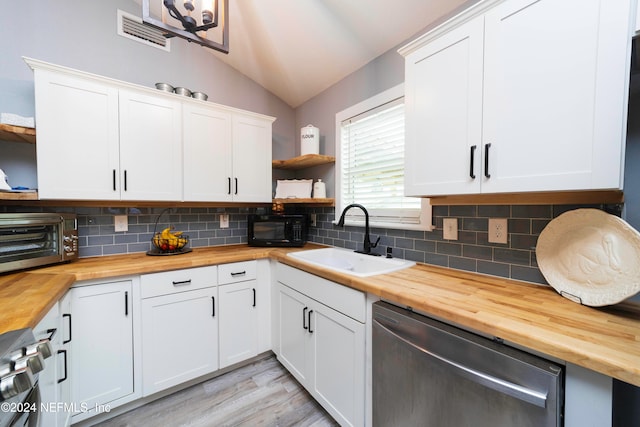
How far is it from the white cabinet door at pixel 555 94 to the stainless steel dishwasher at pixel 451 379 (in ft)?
1.99

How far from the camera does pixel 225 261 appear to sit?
1.84 m

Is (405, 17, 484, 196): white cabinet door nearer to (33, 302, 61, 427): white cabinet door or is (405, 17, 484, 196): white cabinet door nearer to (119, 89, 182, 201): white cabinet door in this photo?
(119, 89, 182, 201): white cabinet door

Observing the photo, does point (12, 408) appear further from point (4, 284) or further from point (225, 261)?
point (225, 261)

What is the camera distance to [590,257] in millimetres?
925

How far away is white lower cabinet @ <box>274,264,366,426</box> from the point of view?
4.16 ft

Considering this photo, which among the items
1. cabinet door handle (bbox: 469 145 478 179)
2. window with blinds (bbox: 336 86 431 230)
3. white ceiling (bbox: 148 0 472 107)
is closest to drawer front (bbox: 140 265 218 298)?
window with blinds (bbox: 336 86 431 230)

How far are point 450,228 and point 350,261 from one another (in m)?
0.77

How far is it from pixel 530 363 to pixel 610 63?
94cm

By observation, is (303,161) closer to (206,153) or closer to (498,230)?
(206,153)

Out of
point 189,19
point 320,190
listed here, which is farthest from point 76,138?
point 320,190

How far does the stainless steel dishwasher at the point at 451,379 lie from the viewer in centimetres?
70

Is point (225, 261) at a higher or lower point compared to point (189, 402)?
higher

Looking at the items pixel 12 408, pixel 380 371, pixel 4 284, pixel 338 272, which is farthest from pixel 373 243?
pixel 4 284

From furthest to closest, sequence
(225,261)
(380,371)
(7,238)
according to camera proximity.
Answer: (225,261), (7,238), (380,371)
